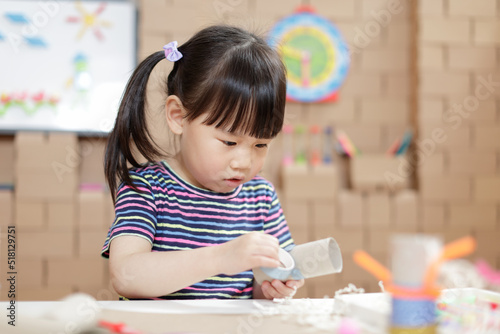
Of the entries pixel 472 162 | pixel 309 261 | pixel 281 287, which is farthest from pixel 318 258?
pixel 472 162

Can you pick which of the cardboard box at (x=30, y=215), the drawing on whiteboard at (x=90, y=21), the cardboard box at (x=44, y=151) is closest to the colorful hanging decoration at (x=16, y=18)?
the drawing on whiteboard at (x=90, y=21)

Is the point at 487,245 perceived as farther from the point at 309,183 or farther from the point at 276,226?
the point at 276,226

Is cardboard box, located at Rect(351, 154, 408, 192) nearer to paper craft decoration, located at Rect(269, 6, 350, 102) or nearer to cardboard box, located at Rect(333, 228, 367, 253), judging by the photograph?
cardboard box, located at Rect(333, 228, 367, 253)

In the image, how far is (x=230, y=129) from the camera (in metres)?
0.78

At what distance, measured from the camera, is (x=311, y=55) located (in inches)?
85.8

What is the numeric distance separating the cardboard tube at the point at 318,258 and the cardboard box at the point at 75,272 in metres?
1.43

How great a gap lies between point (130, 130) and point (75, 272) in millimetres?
1206

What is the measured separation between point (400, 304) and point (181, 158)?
0.58 metres

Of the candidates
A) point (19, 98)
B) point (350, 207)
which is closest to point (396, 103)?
point (350, 207)

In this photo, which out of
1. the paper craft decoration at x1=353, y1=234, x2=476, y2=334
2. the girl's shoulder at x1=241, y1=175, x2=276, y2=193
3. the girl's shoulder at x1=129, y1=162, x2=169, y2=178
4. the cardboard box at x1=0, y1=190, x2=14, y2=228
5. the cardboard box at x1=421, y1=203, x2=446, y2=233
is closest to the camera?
the paper craft decoration at x1=353, y1=234, x2=476, y2=334

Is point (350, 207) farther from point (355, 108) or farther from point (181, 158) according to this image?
point (181, 158)

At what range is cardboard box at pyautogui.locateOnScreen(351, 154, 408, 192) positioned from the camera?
214cm

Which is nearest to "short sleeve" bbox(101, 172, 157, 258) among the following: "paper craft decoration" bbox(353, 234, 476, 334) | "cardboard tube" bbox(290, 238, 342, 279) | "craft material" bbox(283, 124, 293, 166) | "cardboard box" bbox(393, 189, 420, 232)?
"cardboard tube" bbox(290, 238, 342, 279)

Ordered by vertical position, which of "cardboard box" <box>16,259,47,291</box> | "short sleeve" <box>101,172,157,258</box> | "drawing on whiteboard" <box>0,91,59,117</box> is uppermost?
"drawing on whiteboard" <box>0,91,59,117</box>
